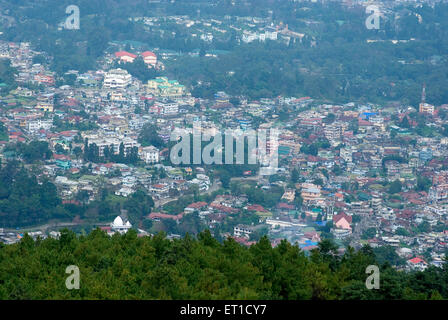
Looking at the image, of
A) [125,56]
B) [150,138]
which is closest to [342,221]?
[150,138]

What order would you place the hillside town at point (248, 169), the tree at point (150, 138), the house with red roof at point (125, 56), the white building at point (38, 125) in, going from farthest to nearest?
the house with red roof at point (125, 56), the white building at point (38, 125), the tree at point (150, 138), the hillside town at point (248, 169)

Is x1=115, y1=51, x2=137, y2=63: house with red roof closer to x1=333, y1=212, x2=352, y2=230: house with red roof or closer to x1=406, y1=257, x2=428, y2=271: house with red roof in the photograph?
x1=333, y1=212, x2=352, y2=230: house with red roof

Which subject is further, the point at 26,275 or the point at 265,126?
the point at 265,126

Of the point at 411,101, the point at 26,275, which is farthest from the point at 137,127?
the point at 26,275
